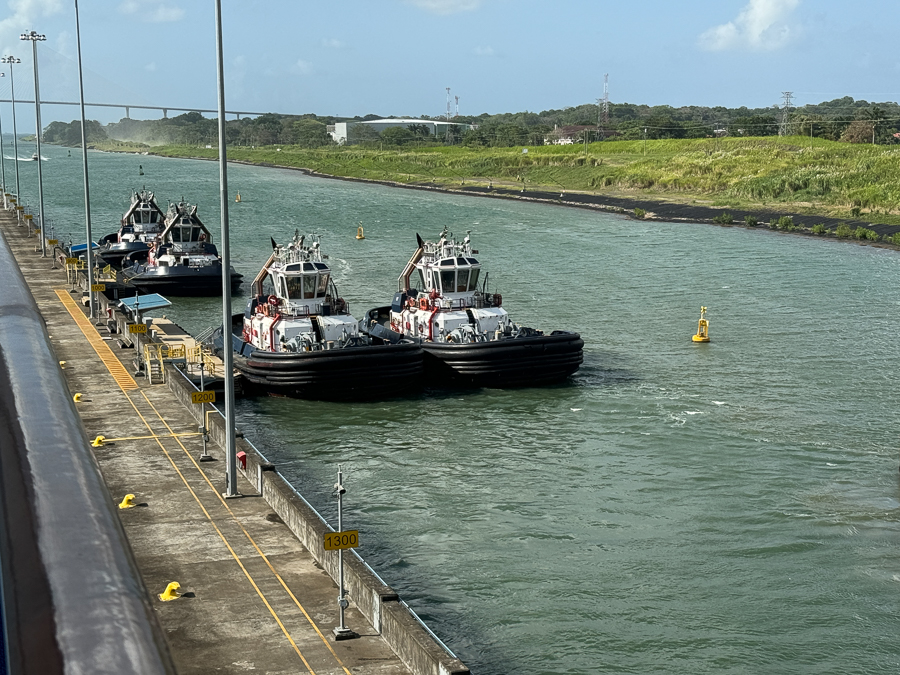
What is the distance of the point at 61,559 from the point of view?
2.71 m

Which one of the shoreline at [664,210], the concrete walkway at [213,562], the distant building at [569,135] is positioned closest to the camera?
the concrete walkway at [213,562]

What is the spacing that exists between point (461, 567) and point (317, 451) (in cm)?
902

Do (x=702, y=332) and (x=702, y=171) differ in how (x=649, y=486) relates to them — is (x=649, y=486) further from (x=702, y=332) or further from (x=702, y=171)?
(x=702, y=171)

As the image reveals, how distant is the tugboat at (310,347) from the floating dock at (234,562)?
3.97 m

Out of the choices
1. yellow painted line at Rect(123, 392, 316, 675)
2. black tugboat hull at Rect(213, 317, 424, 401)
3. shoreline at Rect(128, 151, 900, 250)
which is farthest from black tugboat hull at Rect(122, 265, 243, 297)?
shoreline at Rect(128, 151, 900, 250)

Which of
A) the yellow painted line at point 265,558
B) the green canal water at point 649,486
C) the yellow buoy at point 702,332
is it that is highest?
the yellow buoy at point 702,332

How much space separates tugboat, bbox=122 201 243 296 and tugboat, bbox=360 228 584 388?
54.7ft

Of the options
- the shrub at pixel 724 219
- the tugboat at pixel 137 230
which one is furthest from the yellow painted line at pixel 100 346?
the shrub at pixel 724 219

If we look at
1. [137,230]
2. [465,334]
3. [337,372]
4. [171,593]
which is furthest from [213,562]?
[137,230]

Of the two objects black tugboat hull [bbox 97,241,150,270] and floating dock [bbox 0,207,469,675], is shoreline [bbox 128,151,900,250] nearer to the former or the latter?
black tugboat hull [bbox 97,241,150,270]

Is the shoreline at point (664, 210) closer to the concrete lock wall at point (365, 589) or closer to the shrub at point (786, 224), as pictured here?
the shrub at point (786, 224)

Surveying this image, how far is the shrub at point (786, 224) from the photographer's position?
8475 centimetres

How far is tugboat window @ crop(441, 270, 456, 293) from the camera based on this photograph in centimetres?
3584

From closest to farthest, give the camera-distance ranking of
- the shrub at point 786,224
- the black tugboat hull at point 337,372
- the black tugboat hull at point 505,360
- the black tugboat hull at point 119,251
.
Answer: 1. the black tugboat hull at point 337,372
2. the black tugboat hull at point 505,360
3. the black tugboat hull at point 119,251
4. the shrub at point 786,224
